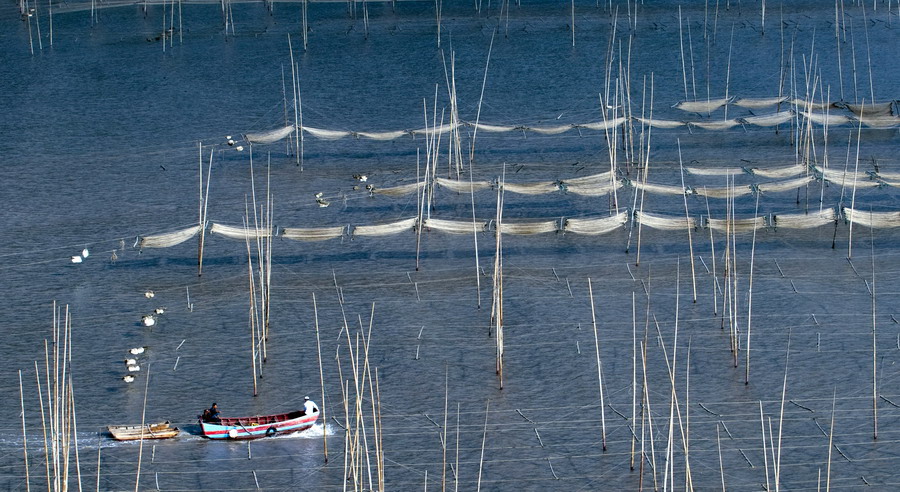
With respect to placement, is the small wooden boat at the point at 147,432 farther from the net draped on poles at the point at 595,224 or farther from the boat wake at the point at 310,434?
the net draped on poles at the point at 595,224

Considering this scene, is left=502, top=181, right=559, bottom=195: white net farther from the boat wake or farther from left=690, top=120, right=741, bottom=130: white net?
the boat wake

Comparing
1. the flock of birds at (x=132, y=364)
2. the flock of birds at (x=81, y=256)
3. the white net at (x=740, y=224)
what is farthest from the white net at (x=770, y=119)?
the flock of birds at (x=132, y=364)

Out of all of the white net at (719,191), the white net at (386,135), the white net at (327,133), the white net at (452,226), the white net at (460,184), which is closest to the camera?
the white net at (452,226)

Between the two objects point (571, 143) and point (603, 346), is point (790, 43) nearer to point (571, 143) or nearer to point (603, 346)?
point (571, 143)

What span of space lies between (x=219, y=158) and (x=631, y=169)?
1093 cm

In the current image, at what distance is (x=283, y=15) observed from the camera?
55.9 metres

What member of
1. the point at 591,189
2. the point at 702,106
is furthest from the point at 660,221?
the point at 702,106

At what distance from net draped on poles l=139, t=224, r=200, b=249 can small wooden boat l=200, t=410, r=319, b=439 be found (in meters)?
8.19

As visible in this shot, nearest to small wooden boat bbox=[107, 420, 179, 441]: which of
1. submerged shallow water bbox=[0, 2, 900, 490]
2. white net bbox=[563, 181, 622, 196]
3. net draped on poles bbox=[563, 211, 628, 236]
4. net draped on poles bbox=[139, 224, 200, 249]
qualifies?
submerged shallow water bbox=[0, 2, 900, 490]

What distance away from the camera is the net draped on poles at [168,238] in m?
33.2

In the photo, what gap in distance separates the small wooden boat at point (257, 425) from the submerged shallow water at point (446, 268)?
0.21m

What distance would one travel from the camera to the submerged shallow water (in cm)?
2591

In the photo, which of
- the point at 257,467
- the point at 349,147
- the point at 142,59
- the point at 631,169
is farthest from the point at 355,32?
the point at 257,467

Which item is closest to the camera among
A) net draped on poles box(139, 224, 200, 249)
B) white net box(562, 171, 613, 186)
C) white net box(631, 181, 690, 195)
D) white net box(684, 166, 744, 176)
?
net draped on poles box(139, 224, 200, 249)
